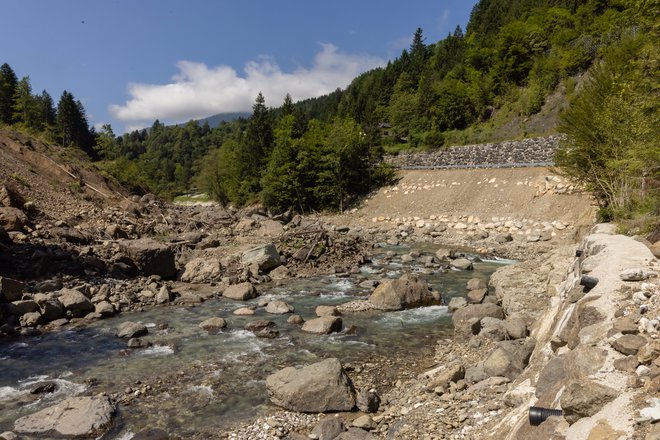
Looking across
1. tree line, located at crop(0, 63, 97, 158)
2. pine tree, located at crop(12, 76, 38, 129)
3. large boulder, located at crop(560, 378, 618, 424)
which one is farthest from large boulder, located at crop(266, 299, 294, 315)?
pine tree, located at crop(12, 76, 38, 129)

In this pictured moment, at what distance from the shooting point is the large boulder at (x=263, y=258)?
23375 mm

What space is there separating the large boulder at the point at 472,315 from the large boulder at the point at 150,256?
1510 cm

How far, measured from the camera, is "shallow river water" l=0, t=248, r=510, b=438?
31.6 feet

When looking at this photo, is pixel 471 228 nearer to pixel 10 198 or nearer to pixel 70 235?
pixel 70 235

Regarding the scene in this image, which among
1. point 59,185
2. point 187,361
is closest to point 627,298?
point 187,361

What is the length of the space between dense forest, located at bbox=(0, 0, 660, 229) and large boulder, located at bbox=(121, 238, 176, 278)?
21.3 meters

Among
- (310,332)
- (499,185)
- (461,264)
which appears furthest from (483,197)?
(310,332)

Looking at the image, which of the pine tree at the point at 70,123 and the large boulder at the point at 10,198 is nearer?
the large boulder at the point at 10,198

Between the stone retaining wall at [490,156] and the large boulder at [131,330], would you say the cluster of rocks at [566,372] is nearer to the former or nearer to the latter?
the large boulder at [131,330]

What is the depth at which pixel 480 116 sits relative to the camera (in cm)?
7300

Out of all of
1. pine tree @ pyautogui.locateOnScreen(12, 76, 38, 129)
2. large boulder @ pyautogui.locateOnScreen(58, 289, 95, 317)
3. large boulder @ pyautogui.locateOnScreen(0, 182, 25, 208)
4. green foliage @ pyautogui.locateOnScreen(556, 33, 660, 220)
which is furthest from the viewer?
pine tree @ pyautogui.locateOnScreen(12, 76, 38, 129)

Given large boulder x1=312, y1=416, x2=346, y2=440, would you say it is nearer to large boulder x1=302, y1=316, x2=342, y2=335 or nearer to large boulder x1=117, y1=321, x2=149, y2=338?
large boulder x1=302, y1=316, x2=342, y2=335

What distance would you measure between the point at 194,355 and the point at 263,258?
36.1ft

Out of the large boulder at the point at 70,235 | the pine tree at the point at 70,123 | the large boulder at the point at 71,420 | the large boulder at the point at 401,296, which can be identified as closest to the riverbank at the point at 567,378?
the large boulder at the point at 71,420
